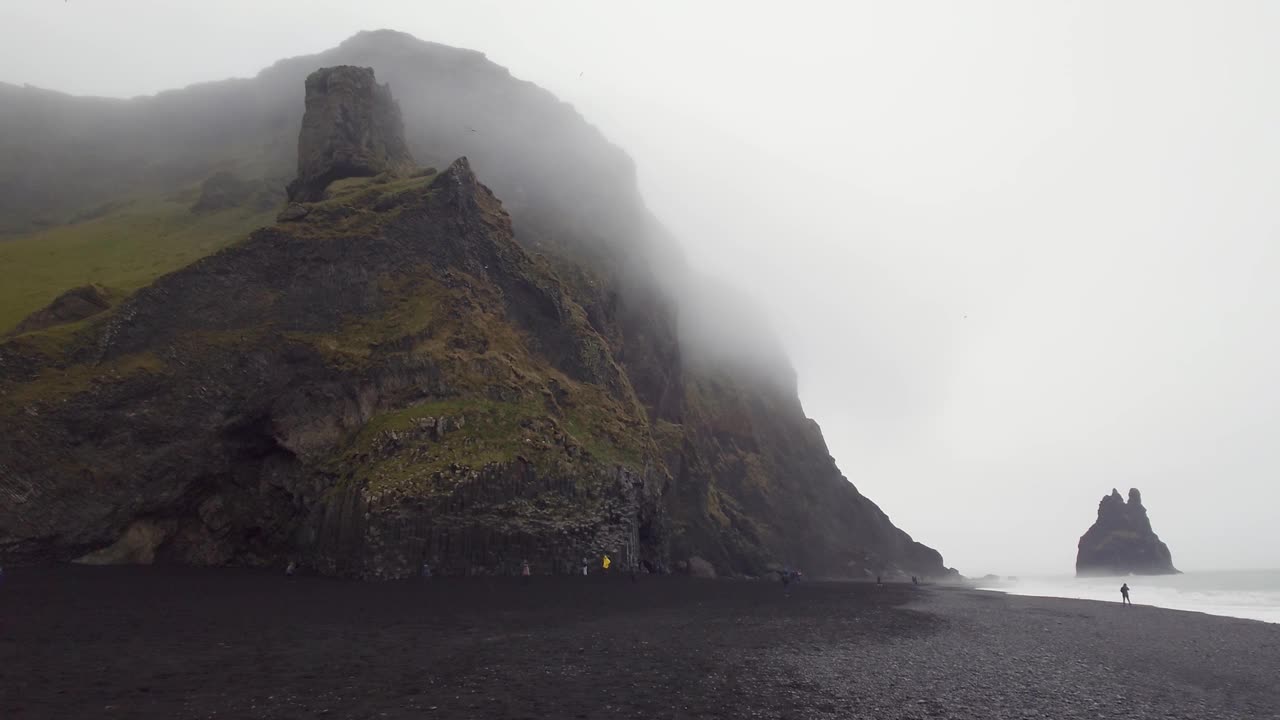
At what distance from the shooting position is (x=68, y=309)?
50.0 metres

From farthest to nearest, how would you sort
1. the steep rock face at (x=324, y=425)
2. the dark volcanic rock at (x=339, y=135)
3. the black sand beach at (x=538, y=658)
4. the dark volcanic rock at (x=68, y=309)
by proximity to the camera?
the dark volcanic rock at (x=339, y=135)
the dark volcanic rock at (x=68, y=309)
the steep rock face at (x=324, y=425)
the black sand beach at (x=538, y=658)

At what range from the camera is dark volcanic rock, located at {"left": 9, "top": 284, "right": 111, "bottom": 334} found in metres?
48.9

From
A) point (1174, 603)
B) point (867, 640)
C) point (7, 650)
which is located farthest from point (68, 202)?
point (1174, 603)

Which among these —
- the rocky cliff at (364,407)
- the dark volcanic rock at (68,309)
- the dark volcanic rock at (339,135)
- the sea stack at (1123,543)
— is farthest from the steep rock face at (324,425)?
the sea stack at (1123,543)

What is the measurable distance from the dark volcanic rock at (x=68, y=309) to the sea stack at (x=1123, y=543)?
208 metres

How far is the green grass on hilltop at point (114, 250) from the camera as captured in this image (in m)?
57.5

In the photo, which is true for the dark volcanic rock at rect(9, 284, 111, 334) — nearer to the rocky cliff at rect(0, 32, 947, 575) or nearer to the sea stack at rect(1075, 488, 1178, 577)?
the rocky cliff at rect(0, 32, 947, 575)

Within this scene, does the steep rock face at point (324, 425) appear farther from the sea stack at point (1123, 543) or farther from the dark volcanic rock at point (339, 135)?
the sea stack at point (1123, 543)

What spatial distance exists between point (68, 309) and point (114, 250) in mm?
26629

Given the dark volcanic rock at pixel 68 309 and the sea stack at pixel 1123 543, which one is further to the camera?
the sea stack at pixel 1123 543

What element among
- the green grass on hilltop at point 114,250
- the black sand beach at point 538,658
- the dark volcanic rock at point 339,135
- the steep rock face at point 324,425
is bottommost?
the black sand beach at point 538,658

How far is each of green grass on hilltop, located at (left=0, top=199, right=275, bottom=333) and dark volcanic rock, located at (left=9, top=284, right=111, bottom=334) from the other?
2454 mm

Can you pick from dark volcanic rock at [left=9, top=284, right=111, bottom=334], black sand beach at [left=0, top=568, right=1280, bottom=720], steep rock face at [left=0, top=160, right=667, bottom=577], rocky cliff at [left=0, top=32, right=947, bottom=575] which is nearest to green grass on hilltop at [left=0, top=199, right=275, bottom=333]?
dark volcanic rock at [left=9, top=284, right=111, bottom=334]

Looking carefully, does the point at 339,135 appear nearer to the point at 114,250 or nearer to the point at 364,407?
the point at 114,250
